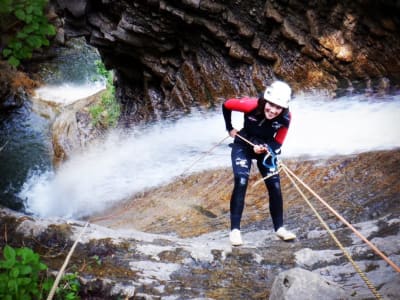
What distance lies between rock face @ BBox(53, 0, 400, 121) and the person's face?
530 centimetres

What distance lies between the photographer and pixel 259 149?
14.5 feet

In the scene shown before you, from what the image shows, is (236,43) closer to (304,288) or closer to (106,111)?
Answer: (106,111)

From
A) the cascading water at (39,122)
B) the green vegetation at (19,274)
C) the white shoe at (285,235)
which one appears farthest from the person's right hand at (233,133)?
the cascading water at (39,122)

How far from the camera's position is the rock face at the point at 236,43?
8.94 meters

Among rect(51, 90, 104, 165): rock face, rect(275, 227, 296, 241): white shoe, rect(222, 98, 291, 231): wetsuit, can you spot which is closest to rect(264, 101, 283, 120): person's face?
rect(222, 98, 291, 231): wetsuit

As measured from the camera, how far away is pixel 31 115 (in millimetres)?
17062

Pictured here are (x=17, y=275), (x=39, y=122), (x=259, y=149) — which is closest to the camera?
(x=17, y=275)

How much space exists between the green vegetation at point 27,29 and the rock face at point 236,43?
6817mm

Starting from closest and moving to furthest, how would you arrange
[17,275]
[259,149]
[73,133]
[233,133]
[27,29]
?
[17,275] → [27,29] → [259,149] → [233,133] → [73,133]

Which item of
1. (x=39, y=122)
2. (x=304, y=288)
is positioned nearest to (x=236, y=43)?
(x=304, y=288)

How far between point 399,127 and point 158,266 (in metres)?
5.52

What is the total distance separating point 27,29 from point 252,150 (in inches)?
104

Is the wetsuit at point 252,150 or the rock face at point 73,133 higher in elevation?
the wetsuit at point 252,150

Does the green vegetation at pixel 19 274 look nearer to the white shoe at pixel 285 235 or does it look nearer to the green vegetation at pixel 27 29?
the green vegetation at pixel 27 29
